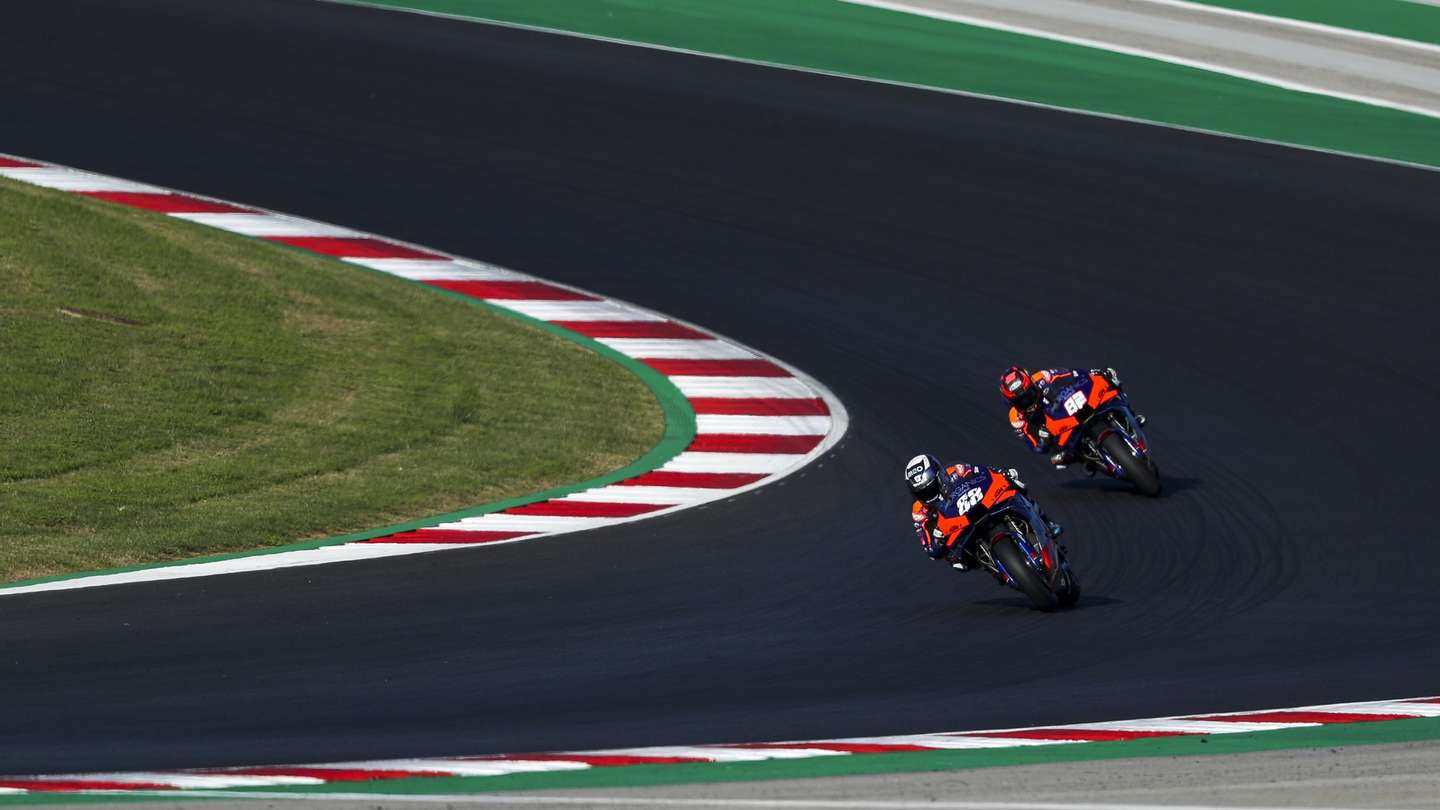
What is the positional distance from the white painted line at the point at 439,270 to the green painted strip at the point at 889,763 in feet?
40.1

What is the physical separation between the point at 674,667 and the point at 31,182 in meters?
12.4

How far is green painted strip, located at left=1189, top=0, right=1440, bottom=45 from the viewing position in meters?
26.0

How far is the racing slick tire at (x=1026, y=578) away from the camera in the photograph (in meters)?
12.2

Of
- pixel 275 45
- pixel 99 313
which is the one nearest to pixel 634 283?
pixel 99 313

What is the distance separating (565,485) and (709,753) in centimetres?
696

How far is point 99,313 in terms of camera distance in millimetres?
17062

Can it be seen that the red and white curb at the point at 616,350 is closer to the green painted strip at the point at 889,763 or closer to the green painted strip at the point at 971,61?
Result: the green painted strip at the point at 889,763

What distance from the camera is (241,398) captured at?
16094 millimetres

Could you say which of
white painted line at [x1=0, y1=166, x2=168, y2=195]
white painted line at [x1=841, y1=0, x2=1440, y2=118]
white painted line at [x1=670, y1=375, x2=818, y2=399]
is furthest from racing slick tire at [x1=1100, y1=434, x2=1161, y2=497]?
white painted line at [x1=841, y1=0, x2=1440, y2=118]

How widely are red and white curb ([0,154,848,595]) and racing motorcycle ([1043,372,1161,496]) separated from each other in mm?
1818

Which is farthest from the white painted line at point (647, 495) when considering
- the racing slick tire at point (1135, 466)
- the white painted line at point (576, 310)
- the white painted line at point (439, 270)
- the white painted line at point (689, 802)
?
the white painted line at point (689, 802)

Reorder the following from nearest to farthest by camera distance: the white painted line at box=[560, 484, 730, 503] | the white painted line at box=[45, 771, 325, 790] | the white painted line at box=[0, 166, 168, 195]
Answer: the white painted line at box=[45, 771, 325, 790] < the white painted line at box=[560, 484, 730, 503] < the white painted line at box=[0, 166, 168, 195]

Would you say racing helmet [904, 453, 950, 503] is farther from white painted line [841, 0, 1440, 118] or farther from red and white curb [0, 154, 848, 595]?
white painted line [841, 0, 1440, 118]

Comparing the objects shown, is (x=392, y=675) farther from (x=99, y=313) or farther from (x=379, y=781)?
(x=99, y=313)
